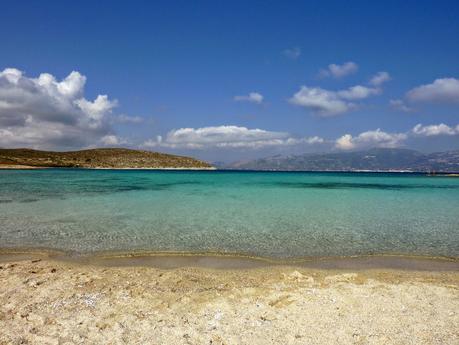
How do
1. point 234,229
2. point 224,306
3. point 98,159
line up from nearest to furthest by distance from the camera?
point 224,306
point 234,229
point 98,159

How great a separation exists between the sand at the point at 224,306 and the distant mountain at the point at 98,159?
526ft

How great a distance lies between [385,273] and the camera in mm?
11164

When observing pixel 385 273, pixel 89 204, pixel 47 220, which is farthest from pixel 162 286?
pixel 89 204

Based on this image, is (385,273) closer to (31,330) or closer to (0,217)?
(31,330)

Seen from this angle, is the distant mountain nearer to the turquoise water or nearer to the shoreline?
the turquoise water

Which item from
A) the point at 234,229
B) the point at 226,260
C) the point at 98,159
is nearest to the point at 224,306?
the point at 226,260

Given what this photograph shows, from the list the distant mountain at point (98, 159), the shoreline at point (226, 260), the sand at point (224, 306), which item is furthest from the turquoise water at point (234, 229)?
the distant mountain at point (98, 159)

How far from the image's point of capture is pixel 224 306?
809 centimetres

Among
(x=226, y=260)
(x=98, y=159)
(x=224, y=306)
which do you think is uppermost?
(x=98, y=159)

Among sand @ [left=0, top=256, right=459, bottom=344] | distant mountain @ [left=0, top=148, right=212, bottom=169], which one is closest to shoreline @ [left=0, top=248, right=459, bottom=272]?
sand @ [left=0, top=256, right=459, bottom=344]

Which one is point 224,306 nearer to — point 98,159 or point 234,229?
point 234,229

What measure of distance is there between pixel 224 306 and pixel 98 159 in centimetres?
17645

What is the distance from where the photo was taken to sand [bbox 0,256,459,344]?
666 centimetres

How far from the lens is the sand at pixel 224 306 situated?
666 cm
